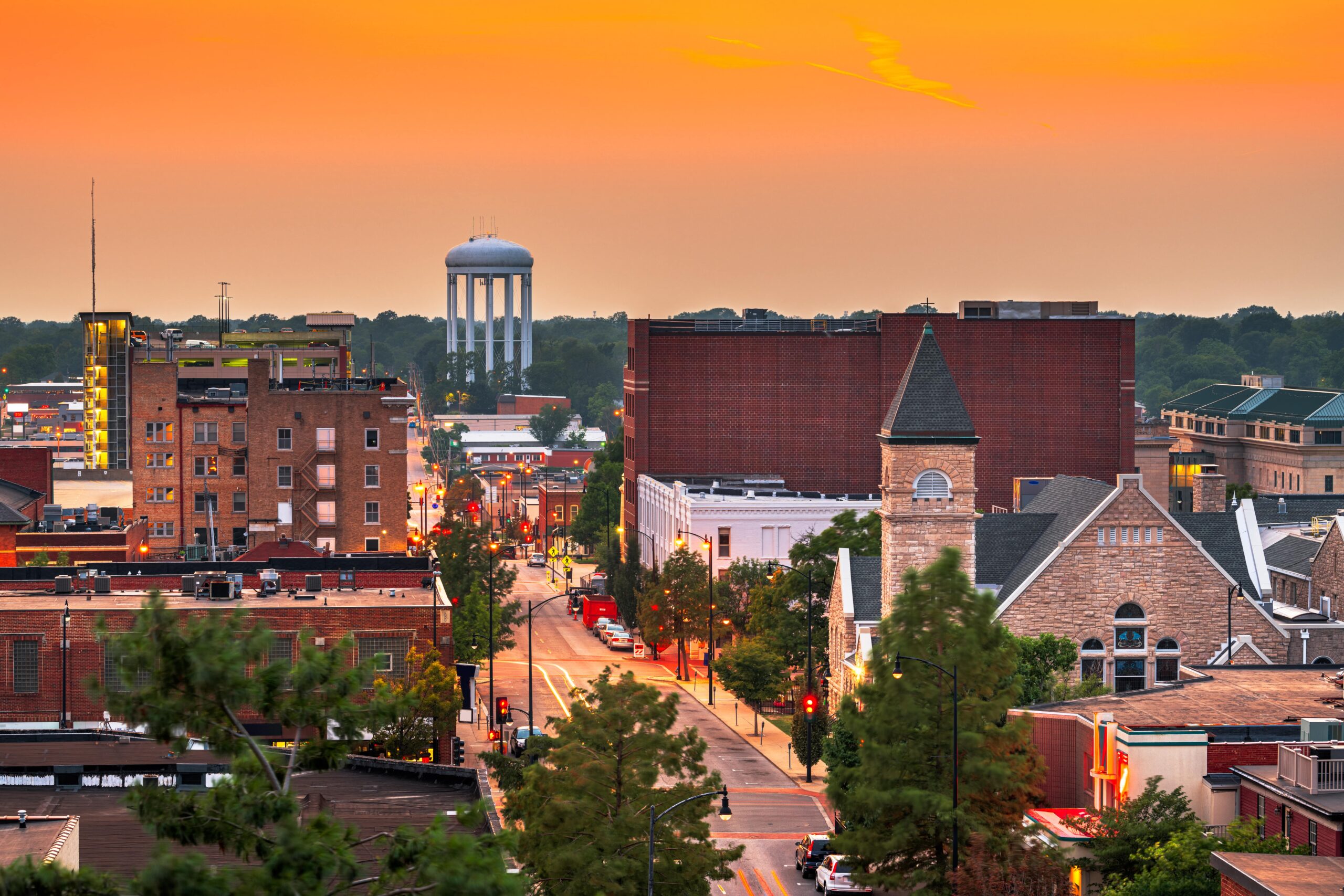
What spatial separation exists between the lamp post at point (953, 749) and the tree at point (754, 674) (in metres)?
45.2

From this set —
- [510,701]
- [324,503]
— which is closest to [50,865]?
[510,701]

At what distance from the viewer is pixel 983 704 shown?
187ft

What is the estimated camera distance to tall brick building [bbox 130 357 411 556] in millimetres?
129750

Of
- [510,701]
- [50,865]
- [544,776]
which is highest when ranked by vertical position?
[50,865]

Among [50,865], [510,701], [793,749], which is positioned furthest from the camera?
[510,701]

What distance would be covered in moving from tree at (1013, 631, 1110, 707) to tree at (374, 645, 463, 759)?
2105 cm

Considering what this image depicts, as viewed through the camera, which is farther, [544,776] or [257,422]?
[257,422]

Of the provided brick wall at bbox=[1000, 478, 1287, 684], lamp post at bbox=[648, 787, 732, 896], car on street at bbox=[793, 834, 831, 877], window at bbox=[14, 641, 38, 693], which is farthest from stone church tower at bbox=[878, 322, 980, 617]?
window at bbox=[14, 641, 38, 693]

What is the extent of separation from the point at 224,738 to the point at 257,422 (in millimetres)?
103560

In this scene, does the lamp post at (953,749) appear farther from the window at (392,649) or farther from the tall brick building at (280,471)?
the tall brick building at (280,471)

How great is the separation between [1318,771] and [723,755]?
4340 centimetres

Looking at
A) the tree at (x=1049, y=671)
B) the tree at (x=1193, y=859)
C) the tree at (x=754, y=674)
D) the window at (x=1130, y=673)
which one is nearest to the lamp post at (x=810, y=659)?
the tree at (x=754, y=674)

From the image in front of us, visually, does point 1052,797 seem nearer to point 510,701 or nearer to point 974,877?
point 974,877

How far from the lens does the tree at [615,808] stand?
50.4m
